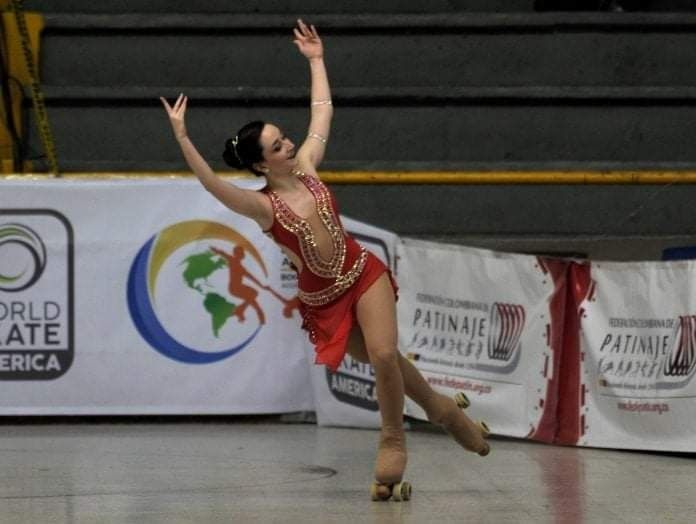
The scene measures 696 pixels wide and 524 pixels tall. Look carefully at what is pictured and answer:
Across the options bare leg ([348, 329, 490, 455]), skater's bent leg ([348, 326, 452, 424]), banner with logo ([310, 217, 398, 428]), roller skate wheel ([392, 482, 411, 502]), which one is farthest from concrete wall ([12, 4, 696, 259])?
roller skate wheel ([392, 482, 411, 502])

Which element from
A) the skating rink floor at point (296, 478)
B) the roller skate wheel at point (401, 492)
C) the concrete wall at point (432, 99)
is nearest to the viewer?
the skating rink floor at point (296, 478)

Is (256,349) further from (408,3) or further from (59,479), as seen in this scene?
(408,3)

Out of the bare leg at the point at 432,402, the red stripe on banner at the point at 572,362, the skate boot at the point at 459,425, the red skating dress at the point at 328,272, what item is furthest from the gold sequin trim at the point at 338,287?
the red stripe on banner at the point at 572,362

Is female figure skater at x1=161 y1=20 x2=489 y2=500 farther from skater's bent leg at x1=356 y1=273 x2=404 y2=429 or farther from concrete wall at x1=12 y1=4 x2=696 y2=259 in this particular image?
concrete wall at x1=12 y1=4 x2=696 y2=259

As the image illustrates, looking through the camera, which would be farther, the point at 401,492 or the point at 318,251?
the point at 318,251

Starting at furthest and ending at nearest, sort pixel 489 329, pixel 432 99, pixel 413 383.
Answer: pixel 432 99
pixel 489 329
pixel 413 383

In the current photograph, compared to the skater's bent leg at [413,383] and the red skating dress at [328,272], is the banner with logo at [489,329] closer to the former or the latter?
the skater's bent leg at [413,383]

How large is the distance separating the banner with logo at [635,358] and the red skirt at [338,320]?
2129 mm

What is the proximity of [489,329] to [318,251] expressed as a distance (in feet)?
8.42

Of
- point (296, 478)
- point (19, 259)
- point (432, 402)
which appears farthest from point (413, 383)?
point (19, 259)

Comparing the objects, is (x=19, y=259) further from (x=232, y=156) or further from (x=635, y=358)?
(x=635, y=358)

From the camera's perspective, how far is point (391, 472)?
266 inches

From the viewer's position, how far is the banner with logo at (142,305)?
31.8 feet

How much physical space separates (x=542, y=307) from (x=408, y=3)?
15.1 ft
